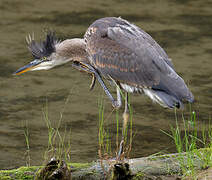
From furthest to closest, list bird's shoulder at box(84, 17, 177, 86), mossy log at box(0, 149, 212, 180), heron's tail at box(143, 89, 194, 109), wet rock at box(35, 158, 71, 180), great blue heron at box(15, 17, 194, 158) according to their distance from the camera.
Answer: bird's shoulder at box(84, 17, 177, 86)
great blue heron at box(15, 17, 194, 158)
heron's tail at box(143, 89, 194, 109)
mossy log at box(0, 149, 212, 180)
wet rock at box(35, 158, 71, 180)

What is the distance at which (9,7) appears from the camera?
47.5 ft

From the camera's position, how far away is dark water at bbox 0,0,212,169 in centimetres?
812

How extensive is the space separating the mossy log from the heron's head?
1.45 m

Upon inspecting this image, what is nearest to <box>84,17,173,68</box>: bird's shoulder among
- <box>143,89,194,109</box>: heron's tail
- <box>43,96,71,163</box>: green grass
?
<box>143,89,194,109</box>: heron's tail

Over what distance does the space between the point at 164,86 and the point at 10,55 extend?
19.4ft

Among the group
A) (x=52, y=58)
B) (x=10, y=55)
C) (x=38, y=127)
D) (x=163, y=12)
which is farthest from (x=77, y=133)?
(x=163, y=12)

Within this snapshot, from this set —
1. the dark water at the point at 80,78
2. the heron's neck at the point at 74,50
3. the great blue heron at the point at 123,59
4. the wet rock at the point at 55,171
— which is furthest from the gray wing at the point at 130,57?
the dark water at the point at 80,78

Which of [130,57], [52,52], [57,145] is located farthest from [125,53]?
[57,145]

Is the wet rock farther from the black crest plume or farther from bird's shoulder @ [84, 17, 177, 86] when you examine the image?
the black crest plume

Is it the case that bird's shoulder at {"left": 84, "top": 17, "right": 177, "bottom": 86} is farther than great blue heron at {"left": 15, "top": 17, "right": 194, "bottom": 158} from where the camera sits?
Yes

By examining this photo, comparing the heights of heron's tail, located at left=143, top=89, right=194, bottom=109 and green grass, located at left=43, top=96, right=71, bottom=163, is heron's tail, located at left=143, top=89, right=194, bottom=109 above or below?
above

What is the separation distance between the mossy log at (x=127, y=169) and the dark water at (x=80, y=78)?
1.59 meters

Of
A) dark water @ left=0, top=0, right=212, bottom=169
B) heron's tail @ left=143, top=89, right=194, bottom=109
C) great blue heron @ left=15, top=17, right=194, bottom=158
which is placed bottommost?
dark water @ left=0, top=0, right=212, bottom=169

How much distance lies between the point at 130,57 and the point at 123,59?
0.34 feet
